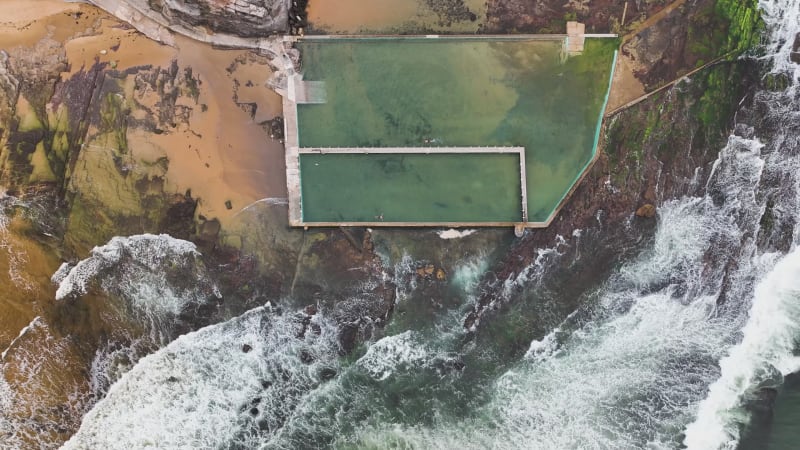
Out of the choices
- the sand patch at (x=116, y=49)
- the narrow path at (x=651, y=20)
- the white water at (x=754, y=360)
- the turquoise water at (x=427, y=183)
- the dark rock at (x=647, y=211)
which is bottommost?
the white water at (x=754, y=360)

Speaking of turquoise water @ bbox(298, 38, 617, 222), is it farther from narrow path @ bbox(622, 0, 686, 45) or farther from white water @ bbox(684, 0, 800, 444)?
white water @ bbox(684, 0, 800, 444)

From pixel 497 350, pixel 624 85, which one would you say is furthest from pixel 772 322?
pixel 624 85

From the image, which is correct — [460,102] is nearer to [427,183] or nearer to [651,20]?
[427,183]

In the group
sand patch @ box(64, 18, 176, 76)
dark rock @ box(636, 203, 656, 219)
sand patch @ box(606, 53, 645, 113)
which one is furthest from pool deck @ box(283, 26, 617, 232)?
sand patch @ box(64, 18, 176, 76)

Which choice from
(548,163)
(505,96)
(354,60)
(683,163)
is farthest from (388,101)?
(683,163)

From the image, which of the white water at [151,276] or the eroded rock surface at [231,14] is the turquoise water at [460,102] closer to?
the eroded rock surface at [231,14]

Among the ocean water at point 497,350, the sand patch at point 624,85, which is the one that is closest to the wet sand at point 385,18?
the sand patch at point 624,85
